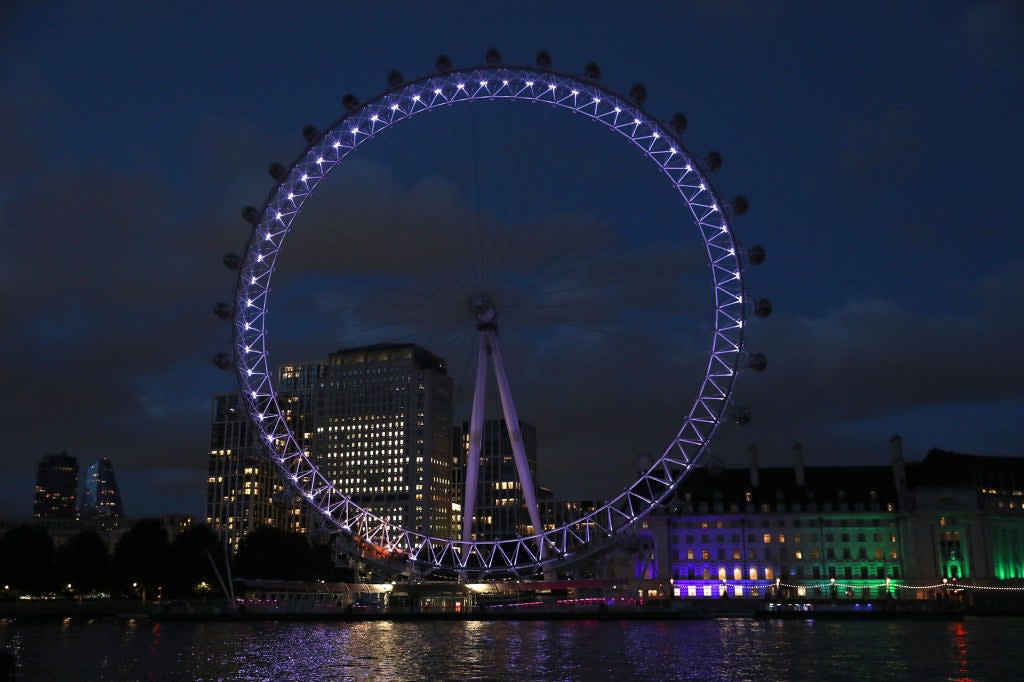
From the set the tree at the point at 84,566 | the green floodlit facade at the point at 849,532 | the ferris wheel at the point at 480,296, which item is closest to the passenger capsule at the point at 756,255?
the ferris wheel at the point at 480,296

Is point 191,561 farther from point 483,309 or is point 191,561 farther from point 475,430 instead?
point 483,309

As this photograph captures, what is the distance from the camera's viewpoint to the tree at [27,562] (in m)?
103

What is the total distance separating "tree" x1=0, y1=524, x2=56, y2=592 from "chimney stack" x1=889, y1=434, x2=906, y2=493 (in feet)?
290

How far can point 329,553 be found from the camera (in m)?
137

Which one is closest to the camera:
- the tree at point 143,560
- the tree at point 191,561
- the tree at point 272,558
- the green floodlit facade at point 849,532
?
the tree at point 143,560

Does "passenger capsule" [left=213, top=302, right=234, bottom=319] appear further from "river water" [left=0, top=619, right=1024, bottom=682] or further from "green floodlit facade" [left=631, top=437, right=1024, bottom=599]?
"green floodlit facade" [left=631, top=437, right=1024, bottom=599]

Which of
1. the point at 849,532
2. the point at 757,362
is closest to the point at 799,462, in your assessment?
the point at 849,532

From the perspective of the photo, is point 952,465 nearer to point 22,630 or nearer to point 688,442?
point 688,442

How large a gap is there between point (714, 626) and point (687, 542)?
42619 millimetres

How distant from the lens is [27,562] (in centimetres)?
10431

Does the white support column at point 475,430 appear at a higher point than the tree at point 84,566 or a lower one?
higher

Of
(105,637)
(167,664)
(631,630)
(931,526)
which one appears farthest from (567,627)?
(931,526)

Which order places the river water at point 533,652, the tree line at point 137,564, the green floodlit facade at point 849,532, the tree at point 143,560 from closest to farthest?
1. the river water at point 533,652
2. the tree line at point 137,564
3. the tree at point 143,560
4. the green floodlit facade at point 849,532

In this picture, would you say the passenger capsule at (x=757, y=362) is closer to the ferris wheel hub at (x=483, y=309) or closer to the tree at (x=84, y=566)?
the ferris wheel hub at (x=483, y=309)
